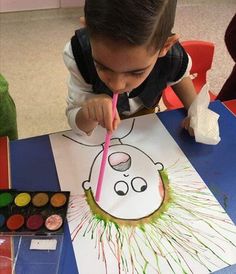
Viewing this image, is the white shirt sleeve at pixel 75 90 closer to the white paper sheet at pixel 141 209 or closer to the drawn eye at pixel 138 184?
the white paper sheet at pixel 141 209

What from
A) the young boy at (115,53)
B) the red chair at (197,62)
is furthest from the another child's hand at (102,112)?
the red chair at (197,62)

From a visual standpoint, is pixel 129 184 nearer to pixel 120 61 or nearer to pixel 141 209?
pixel 141 209

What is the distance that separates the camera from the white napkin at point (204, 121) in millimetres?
671

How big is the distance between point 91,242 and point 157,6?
34cm

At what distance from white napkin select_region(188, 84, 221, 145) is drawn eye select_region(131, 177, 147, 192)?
0.46 feet

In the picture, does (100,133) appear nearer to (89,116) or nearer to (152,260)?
(89,116)

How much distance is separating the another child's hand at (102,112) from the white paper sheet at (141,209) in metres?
0.08

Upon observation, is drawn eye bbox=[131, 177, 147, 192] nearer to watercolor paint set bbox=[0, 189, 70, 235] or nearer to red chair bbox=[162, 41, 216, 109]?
watercolor paint set bbox=[0, 189, 70, 235]

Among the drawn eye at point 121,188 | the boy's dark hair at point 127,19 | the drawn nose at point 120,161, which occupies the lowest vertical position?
the drawn eye at point 121,188

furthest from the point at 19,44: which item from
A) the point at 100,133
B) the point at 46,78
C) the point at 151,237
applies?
the point at 151,237

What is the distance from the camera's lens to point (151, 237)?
1.77 ft

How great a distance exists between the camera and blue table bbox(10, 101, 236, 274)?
60 cm

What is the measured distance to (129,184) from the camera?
2.00 feet

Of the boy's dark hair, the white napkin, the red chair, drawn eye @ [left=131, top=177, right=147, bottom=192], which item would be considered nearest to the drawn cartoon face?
drawn eye @ [left=131, top=177, right=147, bottom=192]
